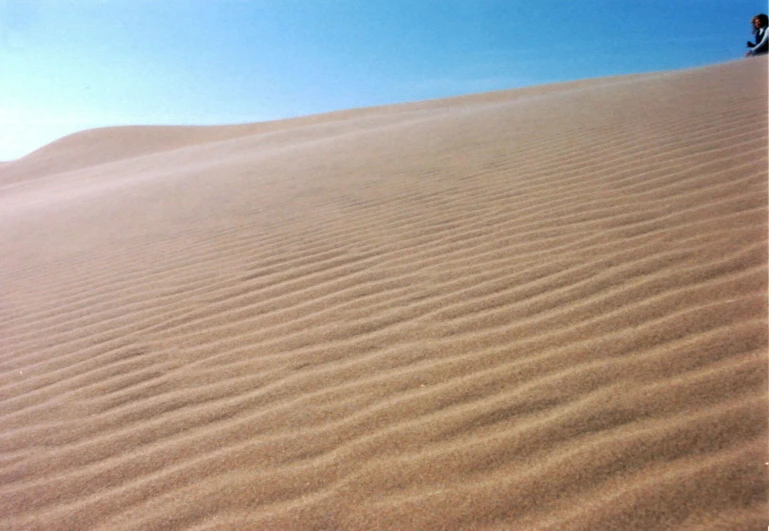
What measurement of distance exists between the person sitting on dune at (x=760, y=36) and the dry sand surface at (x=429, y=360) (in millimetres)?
5818

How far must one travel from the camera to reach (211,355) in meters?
3.15

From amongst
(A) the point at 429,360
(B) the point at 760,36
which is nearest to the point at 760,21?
(B) the point at 760,36

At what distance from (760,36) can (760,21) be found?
0.64 meters

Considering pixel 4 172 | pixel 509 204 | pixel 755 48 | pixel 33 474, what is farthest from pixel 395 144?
pixel 4 172

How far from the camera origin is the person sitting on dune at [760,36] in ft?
33.4

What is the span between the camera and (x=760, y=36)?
10.8m

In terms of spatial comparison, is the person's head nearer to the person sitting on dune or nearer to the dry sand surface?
the person sitting on dune

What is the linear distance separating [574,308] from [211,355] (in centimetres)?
179

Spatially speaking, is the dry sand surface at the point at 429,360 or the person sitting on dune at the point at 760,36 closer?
the dry sand surface at the point at 429,360

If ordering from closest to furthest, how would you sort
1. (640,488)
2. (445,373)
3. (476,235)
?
1. (640,488)
2. (445,373)
3. (476,235)

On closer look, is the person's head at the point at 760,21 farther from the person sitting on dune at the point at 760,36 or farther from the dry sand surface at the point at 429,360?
the dry sand surface at the point at 429,360

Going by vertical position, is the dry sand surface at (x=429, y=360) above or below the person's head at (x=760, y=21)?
below

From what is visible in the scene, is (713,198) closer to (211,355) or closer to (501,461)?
(501,461)

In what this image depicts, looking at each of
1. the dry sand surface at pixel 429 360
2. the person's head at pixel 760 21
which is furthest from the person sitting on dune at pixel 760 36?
the dry sand surface at pixel 429 360
